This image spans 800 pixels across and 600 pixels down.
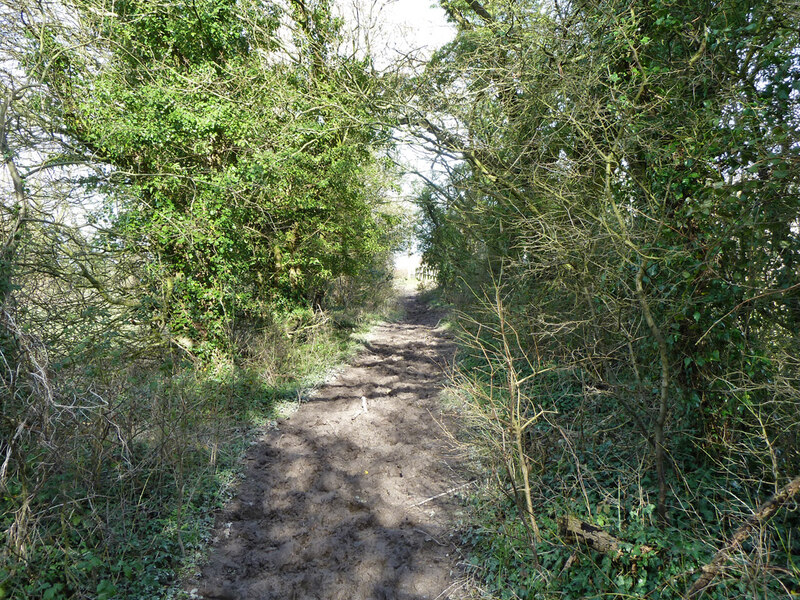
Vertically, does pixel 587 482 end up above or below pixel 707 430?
below

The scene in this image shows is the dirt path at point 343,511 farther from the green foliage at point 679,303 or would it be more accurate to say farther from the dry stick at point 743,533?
the dry stick at point 743,533

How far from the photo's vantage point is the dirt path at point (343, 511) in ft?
13.5

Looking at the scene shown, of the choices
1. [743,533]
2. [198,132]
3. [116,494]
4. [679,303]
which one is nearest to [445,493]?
[743,533]

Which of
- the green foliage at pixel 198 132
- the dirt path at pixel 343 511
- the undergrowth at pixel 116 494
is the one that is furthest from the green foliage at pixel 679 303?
the green foliage at pixel 198 132

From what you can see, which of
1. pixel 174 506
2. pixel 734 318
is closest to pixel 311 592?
pixel 174 506

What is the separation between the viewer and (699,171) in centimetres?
392

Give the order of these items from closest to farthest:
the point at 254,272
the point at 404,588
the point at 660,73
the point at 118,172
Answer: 1. the point at 404,588
2. the point at 660,73
3. the point at 118,172
4. the point at 254,272

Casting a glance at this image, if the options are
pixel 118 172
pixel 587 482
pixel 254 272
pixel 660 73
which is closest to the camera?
pixel 660 73

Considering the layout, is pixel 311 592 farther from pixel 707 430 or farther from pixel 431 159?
pixel 431 159

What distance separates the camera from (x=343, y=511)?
5309 mm

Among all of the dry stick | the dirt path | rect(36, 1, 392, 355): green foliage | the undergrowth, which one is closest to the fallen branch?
the dry stick

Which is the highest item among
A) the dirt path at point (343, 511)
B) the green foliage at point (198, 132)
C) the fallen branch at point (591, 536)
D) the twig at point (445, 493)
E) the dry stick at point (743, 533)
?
the green foliage at point (198, 132)

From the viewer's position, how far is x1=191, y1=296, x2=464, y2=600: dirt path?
13.5 feet

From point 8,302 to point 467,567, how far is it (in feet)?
15.5
